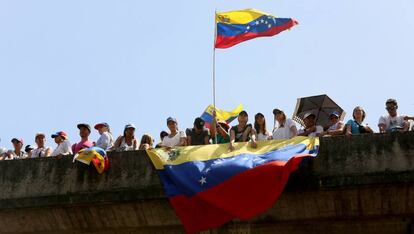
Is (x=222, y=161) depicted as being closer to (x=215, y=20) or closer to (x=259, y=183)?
(x=259, y=183)

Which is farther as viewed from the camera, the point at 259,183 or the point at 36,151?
the point at 36,151

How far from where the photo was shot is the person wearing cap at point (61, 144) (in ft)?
44.8

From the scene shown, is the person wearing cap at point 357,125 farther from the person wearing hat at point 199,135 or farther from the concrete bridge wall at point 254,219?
the person wearing hat at point 199,135

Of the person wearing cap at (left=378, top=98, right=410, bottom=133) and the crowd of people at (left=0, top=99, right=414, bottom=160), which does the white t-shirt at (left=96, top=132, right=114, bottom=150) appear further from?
the person wearing cap at (left=378, top=98, right=410, bottom=133)

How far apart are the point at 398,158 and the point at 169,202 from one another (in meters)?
3.77

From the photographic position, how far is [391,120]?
12664mm

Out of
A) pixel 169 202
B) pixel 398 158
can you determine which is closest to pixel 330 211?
pixel 398 158

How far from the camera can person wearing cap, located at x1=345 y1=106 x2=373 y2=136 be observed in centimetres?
1228

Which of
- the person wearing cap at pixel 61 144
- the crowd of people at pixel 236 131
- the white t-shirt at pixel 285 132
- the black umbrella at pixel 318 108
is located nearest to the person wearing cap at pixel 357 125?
the crowd of people at pixel 236 131

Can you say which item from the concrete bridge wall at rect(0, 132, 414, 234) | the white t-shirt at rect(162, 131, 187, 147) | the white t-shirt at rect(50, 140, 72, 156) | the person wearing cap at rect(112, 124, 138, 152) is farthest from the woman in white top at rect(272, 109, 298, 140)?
the white t-shirt at rect(50, 140, 72, 156)

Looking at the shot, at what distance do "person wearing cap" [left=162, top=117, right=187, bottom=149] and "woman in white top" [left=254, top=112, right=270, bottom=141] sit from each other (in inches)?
53.9

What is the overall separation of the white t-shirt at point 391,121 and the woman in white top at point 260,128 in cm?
209

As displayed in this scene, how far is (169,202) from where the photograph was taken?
1159cm

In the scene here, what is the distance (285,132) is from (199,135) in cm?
164
